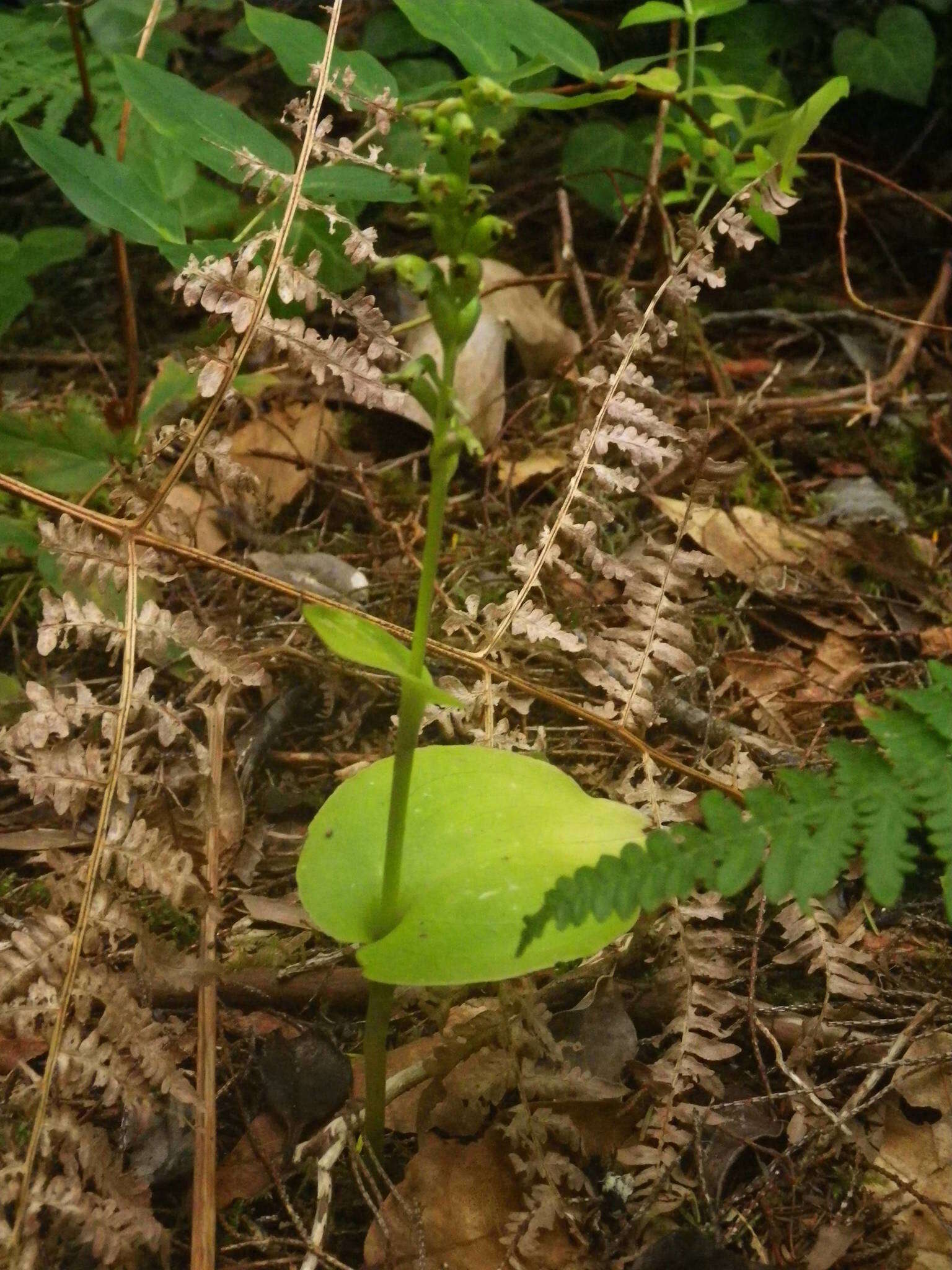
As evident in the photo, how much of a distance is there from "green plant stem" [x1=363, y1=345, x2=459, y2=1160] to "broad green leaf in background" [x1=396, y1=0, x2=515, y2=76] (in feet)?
3.41

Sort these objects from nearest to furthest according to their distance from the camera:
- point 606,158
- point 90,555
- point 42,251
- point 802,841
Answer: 1. point 802,841
2. point 90,555
3. point 42,251
4. point 606,158

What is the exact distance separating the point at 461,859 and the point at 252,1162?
1.48 ft

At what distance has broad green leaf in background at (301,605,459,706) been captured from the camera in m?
1.07

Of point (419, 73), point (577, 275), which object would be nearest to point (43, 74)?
point (419, 73)

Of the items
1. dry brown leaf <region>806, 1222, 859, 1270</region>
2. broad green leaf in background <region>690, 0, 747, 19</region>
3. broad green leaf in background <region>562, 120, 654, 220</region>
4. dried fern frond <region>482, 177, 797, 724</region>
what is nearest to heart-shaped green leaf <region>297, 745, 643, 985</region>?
dried fern frond <region>482, 177, 797, 724</region>

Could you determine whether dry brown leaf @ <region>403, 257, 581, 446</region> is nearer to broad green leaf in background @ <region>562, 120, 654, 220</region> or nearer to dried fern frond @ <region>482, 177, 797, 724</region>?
broad green leaf in background @ <region>562, 120, 654, 220</region>

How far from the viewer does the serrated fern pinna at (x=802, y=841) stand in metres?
0.99

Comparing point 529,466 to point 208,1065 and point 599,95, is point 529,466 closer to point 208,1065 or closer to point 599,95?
point 599,95

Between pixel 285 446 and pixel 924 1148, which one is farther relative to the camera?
pixel 285 446

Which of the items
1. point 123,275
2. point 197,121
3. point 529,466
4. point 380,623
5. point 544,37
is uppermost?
point 544,37

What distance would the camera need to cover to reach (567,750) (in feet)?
5.58

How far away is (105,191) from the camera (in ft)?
5.87

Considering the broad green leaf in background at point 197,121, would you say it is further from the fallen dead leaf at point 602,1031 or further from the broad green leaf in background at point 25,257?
the fallen dead leaf at point 602,1031

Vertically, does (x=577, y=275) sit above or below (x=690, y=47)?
below
